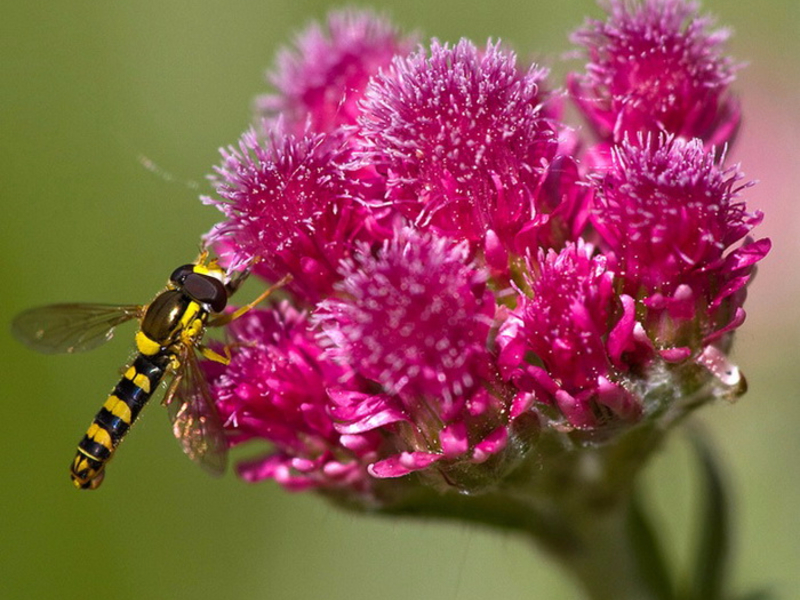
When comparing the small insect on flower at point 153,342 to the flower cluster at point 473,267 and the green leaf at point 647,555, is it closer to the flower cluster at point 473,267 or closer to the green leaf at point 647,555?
the flower cluster at point 473,267

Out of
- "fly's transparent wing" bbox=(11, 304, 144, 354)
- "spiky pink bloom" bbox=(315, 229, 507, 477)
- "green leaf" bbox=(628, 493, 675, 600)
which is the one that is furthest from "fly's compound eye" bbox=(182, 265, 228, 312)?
"green leaf" bbox=(628, 493, 675, 600)

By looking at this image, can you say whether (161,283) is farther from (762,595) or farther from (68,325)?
(762,595)

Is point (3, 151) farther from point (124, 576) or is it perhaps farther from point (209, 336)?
point (209, 336)

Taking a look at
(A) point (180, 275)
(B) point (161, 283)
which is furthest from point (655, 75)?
(B) point (161, 283)

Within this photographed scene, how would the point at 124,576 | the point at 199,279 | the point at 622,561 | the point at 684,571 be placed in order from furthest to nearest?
1. the point at 124,576
2. the point at 684,571
3. the point at 622,561
4. the point at 199,279

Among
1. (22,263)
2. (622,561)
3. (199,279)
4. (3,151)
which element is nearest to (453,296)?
(199,279)

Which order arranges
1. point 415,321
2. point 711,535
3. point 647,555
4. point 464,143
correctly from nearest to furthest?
point 415,321 → point 464,143 → point 711,535 → point 647,555

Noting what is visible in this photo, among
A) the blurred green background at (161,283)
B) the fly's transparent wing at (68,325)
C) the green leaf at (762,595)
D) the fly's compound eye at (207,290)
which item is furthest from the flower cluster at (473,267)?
the blurred green background at (161,283)
